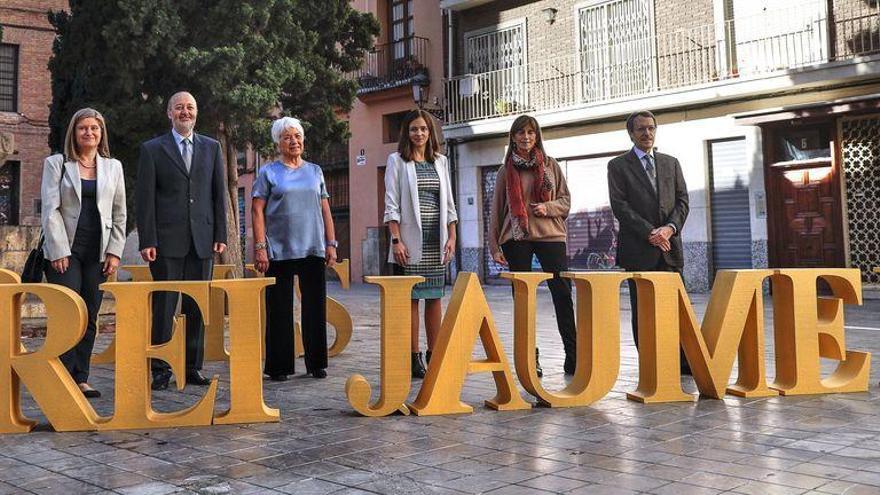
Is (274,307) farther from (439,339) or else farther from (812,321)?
(812,321)

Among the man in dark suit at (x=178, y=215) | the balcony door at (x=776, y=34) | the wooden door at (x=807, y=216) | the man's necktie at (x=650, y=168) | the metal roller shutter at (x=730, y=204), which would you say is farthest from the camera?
the metal roller shutter at (x=730, y=204)

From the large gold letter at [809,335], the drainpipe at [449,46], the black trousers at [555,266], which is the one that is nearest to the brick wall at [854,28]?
the drainpipe at [449,46]

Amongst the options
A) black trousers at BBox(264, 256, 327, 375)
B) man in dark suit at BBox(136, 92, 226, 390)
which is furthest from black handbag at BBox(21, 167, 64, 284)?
black trousers at BBox(264, 256, 327, 375)

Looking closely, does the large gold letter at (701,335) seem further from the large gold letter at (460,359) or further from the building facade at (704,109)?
the building facade at (704,109)

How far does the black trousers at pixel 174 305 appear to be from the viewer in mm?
5473

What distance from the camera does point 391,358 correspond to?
4473 mm

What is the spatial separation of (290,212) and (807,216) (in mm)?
12822

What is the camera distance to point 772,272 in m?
5.07

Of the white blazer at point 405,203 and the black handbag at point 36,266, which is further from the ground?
the white blazer at point 405,203

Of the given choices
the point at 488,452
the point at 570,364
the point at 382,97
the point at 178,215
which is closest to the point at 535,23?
the point at 382,97

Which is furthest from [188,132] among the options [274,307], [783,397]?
[783,397]

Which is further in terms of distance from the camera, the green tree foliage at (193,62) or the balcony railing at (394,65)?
the balcony railing at (394,65)

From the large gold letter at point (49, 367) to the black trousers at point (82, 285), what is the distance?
774 mm

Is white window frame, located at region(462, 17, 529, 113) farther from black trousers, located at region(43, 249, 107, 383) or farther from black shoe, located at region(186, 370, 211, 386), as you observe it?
black trousers, located at region(43, 249, 107, 383)
